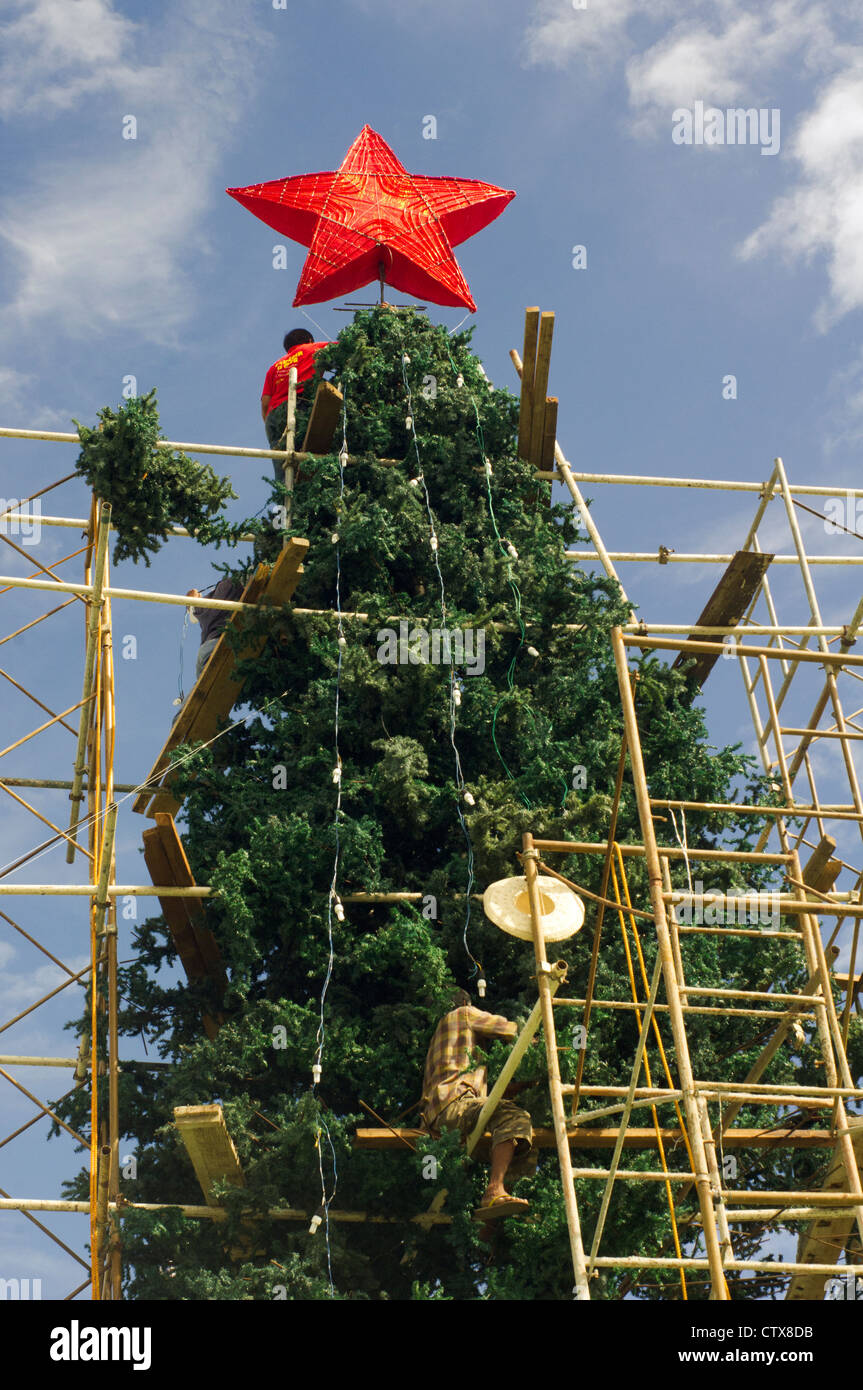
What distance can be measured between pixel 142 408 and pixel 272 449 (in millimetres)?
2610

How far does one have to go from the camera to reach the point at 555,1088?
24.7 ft

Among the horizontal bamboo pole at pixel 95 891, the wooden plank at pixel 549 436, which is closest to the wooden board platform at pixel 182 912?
the horizontal bamboo pole at pixel 95 891

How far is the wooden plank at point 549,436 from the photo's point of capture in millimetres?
14062

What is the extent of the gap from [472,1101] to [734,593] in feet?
18.9

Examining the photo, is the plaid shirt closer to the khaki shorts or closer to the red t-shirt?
the khaki shorts

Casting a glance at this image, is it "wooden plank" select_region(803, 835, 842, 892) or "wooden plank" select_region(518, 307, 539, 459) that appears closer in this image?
"wooden plank" select_region(803, 835, 842, 892)

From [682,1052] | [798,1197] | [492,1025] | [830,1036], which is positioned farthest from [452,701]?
[798,1197]

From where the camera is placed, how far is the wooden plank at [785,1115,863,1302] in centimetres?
877

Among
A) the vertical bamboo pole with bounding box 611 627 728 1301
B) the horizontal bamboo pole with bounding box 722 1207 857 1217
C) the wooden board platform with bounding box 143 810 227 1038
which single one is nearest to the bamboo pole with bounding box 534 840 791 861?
the vertical bamboo pole with bounding box 611 627 728 1301

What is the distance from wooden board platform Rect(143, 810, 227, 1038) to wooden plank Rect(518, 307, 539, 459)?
5.16m

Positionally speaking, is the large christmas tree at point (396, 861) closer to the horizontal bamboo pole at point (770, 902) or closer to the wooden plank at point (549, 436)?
the wooden plank at point (549, 436)

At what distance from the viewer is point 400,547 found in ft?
43.0

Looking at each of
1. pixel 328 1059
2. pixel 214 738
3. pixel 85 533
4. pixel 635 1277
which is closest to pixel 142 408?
pixel 85 533

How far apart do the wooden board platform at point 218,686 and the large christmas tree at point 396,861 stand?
152 mm
